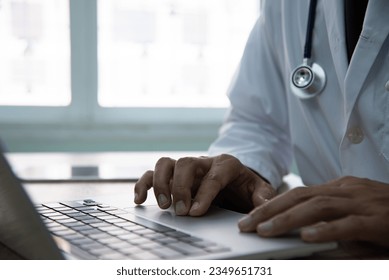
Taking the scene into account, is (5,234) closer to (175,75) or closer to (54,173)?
(54,173)

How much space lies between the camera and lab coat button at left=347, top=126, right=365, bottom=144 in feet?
3.01

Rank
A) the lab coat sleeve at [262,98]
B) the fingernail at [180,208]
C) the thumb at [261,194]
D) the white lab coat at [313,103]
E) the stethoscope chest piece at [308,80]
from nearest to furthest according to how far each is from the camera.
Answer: the fingernail at [180,208], the thumb at [261,194], the white lab coat at [313,103], the stethoscope chest piece at [308,80], the lab coat sleeve at [262,98]

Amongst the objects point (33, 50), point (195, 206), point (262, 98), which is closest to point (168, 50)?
point (33, 50)

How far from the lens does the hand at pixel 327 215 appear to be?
0.53 metres

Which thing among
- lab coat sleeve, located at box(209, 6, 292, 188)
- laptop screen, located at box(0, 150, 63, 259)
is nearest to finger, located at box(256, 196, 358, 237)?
laptop screen, located at box(0, 150, 63, 259)

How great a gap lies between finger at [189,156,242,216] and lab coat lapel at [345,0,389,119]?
0.24 meters

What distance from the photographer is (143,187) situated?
0.73 m

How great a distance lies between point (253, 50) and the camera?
3.92 ft

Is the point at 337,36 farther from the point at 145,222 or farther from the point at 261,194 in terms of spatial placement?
the point at 145,222

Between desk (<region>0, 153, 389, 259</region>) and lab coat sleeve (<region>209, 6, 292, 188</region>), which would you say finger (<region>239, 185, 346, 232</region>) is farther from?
lab coat sleeve (<region>209, 6, 292, 188</region>)

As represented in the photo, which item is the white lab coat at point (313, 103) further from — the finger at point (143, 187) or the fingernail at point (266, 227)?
the fingernail at point (266, 227)

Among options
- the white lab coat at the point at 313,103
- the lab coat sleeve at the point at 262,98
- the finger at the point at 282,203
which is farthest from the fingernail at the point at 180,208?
the lab coat sleeve at the point at 262,98

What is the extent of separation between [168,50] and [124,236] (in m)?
1.82
